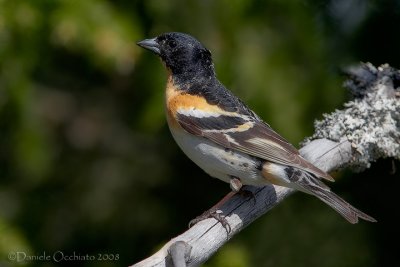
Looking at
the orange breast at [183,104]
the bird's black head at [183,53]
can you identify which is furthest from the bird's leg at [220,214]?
the bird's black head at [183,53]

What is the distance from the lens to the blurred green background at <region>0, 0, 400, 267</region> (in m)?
4.97

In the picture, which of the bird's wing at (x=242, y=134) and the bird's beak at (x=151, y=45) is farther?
the bird's beak at (x=151, y=45)

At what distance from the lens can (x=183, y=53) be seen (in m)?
5.01

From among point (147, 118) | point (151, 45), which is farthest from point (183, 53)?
point (147, 118)

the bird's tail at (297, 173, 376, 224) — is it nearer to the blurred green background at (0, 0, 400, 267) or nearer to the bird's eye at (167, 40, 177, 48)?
the blurred green background at (0, 0, 400, 267)

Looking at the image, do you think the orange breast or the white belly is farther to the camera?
the orange breast

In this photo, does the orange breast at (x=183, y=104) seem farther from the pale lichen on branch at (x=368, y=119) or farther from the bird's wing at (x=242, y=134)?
the pale lichen on branch at (x=368, y=119)

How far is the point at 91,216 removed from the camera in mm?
6387

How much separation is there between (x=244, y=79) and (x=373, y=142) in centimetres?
97

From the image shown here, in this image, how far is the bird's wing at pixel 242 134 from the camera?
4398 millimetres

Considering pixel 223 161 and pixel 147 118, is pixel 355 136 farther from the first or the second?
pixel 147 118

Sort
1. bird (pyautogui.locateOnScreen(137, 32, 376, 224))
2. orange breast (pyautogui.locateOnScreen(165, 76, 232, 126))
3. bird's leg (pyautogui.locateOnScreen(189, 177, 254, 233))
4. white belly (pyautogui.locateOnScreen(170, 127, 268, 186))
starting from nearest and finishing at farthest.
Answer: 1. bird's leg (pyautogui.locateOnScreen(189, 177, 254, 233))
2. bird (pyautogui.locateOnScreen(137, 32, 376, 224))
3. white belly (pyautogui.locateOnScreen(170, 127, 268, 186))
4. orange breast (pyautogui.locateOnScreen(165, 76, 232, 126))

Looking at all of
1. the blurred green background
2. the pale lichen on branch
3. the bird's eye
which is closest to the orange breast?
the bird's eye

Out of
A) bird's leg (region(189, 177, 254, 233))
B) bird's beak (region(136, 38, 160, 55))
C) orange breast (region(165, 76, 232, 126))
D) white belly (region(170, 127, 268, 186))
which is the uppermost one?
bird's beak (region(136, 38, 160, 55))
